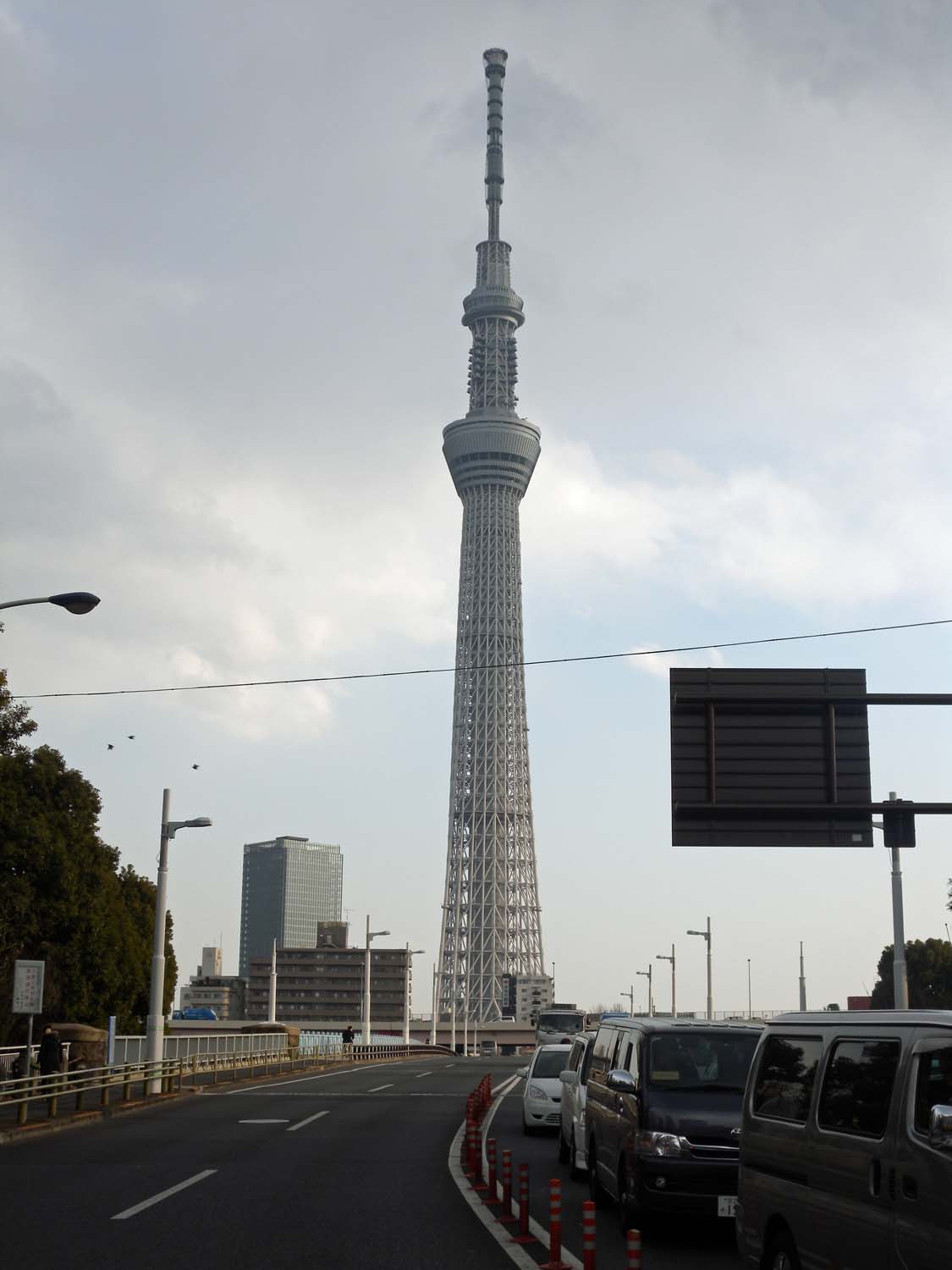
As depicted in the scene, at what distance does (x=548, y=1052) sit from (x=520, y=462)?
552ft

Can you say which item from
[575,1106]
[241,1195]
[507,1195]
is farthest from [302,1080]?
[507,1195]

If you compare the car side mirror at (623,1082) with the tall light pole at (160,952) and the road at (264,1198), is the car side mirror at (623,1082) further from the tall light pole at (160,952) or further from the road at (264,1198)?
the tall light pole at (160,952)

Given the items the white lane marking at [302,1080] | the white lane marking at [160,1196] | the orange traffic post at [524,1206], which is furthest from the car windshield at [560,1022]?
the orange traffic post at [524,1206]

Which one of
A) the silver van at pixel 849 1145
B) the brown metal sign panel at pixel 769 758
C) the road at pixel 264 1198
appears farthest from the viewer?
the brown metal sign panel at pixel 769 758

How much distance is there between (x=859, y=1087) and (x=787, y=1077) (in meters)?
1.37

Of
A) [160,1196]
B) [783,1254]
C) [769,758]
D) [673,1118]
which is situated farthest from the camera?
[769,758]

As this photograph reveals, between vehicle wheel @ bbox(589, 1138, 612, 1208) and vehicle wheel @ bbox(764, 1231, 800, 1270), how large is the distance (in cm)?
598

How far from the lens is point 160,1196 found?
16344 millimetres

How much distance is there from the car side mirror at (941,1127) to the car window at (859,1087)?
639mm

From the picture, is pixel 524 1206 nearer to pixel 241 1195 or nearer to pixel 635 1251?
pixel 241 1195

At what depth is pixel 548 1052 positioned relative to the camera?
85.5 feet

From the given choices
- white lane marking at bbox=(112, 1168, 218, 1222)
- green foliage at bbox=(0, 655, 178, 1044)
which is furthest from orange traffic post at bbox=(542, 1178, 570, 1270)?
green foliage at bbox=(0, 655, 178, 1044)

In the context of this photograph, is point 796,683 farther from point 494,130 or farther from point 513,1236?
point 494,130

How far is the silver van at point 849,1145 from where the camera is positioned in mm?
7598
